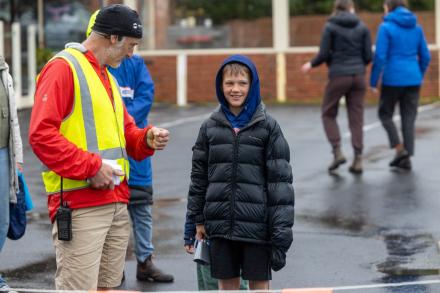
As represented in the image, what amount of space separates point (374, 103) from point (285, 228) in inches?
624

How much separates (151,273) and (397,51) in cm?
601

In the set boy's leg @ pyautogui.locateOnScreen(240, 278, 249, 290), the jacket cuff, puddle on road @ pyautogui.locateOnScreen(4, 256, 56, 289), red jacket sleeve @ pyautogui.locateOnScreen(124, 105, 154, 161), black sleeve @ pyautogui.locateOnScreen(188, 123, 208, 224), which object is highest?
red jacket sleeve @ pyautogui.locateOnScreen(124, 105, 154, 161)

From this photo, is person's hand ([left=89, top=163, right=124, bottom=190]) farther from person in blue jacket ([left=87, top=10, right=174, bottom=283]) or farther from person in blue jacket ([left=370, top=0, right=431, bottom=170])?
person in blue jacket ([left=370, top=0, right=431, bottom=170])

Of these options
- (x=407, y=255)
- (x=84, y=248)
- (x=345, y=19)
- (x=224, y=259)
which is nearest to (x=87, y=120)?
(x=84, y=248)

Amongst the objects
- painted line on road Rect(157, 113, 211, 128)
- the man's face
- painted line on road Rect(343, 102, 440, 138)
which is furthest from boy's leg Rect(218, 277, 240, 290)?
painted line on road Rect(157, 113, 211, 128)

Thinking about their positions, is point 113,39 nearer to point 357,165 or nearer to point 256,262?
point 256,262

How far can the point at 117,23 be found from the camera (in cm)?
569

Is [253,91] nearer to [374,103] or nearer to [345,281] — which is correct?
[345,281]

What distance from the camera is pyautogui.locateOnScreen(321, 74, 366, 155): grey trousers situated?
12.8 metres

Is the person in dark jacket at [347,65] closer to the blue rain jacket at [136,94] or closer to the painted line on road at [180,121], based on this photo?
the blue rain jacket at [136,94]

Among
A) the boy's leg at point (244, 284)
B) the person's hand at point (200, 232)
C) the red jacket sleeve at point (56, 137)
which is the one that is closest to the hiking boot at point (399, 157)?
the boy's leg at point (244, 284)

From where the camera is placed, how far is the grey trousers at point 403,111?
511 inches

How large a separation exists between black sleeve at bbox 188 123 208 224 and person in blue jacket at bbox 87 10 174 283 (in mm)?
1586

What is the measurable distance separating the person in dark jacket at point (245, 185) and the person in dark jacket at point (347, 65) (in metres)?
6.92
